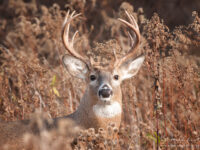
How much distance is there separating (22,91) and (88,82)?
5.83ft

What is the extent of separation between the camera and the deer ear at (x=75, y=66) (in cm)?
452

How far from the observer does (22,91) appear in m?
5.70

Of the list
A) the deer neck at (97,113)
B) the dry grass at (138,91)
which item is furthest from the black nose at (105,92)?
the dry grass at (138,91)

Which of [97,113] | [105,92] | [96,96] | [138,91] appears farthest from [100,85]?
[138,91]

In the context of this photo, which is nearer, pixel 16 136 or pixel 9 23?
pixel 16 136

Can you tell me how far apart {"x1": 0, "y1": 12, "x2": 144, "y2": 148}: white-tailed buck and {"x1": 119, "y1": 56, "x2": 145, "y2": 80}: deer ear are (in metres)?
0.01

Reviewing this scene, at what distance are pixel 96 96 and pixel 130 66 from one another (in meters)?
0.93

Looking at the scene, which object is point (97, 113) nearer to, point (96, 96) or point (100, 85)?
point (96, 96)

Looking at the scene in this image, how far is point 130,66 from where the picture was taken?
4.69 m

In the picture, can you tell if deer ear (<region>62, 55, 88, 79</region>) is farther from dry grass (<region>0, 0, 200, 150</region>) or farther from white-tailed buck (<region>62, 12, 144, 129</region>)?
dry grass (<region>0, 0, 200, 150</region>)

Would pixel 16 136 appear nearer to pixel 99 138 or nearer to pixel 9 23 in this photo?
pixel 99 138

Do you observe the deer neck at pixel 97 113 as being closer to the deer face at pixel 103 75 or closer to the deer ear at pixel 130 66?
the deer face at pixel 103 75

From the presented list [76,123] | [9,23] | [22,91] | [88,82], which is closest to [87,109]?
[76,123]

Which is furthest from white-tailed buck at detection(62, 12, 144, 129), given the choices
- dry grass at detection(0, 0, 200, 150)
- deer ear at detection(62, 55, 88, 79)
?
dry grass at detection(0, 0, 200, 150)
